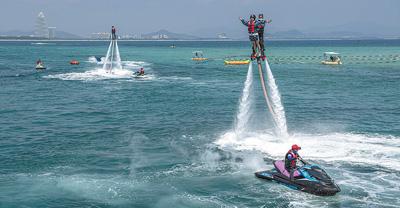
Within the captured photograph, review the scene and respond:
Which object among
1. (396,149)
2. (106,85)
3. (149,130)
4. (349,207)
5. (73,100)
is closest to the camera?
(349,207)

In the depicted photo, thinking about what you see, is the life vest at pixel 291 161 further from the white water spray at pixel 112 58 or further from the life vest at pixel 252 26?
the white water spray at pixel 112 58

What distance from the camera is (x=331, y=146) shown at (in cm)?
4228

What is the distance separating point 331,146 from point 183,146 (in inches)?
564

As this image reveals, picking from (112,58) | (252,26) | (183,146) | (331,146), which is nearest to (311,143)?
(331,146)

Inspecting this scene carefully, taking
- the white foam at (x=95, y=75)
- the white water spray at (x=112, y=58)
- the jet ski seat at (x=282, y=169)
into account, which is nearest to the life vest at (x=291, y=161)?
the jet ski seat at (x=282, y=169)

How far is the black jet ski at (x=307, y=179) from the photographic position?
100 feet

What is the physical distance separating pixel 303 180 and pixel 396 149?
573 inches

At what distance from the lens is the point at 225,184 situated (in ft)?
109

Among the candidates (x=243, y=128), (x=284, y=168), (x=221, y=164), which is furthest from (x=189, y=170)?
(x=243, y=128)

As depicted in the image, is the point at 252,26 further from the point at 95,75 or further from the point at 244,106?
the point at 95,75

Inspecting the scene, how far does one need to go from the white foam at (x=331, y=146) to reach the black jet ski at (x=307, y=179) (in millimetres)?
5990

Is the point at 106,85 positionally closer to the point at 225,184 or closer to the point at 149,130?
the point at 149,130

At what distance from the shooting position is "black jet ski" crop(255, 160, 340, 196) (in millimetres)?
30484

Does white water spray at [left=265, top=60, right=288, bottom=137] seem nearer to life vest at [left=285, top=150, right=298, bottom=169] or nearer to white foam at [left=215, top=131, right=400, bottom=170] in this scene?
white foam at [left=215, top=131, right=400, bottom=170]
